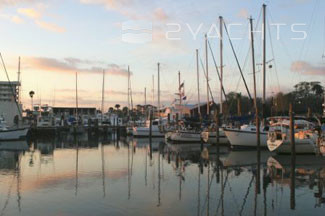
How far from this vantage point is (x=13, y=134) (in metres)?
55.6

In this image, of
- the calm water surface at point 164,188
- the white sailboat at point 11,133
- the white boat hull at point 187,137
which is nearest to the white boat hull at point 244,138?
the calm water surface at point 164,188

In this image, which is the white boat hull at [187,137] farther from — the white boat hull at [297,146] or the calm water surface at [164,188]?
the calm water surface at [164,188]

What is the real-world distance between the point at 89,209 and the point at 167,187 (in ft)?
17.5

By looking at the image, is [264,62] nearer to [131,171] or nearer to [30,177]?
[131,171]

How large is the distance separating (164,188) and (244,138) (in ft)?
69.2

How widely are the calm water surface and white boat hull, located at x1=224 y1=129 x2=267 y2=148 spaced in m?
9.20

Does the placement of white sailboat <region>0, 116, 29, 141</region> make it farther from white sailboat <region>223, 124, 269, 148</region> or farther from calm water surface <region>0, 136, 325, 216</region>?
white sailboat <region>223, 124, 269, 148</region>

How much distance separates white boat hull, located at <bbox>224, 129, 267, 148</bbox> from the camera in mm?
37247

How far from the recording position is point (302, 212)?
44.6 ft

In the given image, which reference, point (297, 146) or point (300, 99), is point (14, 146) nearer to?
point (297, 146)

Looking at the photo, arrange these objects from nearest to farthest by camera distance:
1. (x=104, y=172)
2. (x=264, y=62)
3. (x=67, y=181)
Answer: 1. (x=67, y=181)
2. (x=104, y=172)
3. (x=264, y=62)

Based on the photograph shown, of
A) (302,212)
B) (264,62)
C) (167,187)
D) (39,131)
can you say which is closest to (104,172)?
(167,187)

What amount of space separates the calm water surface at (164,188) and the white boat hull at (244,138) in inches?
362

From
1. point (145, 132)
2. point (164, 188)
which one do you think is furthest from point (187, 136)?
point (164, 188)
